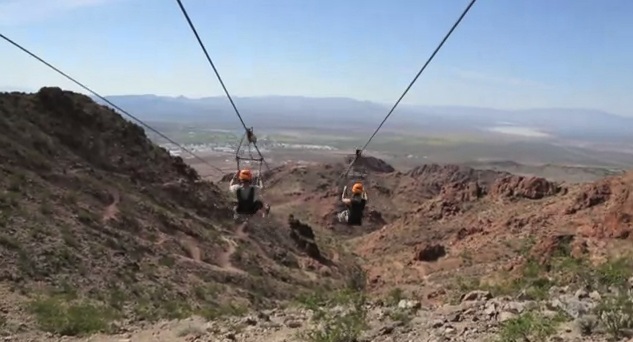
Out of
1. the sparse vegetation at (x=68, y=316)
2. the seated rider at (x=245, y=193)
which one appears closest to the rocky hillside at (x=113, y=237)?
the sparse vegetation at (x=68, y=316)

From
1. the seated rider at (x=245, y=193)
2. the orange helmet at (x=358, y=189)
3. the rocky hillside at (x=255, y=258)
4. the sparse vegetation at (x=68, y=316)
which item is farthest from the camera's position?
the orange helmet at (x=358, y=189)

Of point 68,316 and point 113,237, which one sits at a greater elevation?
point 68,316

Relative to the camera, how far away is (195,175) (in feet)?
160

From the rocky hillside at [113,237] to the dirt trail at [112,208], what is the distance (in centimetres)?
6

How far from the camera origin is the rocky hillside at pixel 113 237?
19562mm

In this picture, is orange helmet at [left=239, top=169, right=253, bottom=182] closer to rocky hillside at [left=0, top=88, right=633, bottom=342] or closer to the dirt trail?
rocky hillside at [left=0, top=88, right=633, bottom=342]

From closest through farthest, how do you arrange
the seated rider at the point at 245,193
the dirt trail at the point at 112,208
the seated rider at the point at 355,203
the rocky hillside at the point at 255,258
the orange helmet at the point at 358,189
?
the rocky hillside at the point at 255,258 → the seated rider at the point at 245,193 → the orange helmet at the point at 358,189 → the seated rider at the point at 355,203 → the dirt trail at the point at 112,208

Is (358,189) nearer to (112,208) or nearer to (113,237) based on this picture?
(113,237)

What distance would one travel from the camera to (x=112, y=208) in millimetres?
33031

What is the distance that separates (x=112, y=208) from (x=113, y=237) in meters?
4.92

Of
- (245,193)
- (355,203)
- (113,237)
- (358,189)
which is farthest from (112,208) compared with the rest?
(358,189)

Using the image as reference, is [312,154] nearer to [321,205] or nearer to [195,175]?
[321,205]

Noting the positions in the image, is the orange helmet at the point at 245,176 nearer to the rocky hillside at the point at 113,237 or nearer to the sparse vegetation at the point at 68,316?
the rocky hillside at the point at 113,237

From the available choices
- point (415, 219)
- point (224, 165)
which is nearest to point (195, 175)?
point (415, 219)
